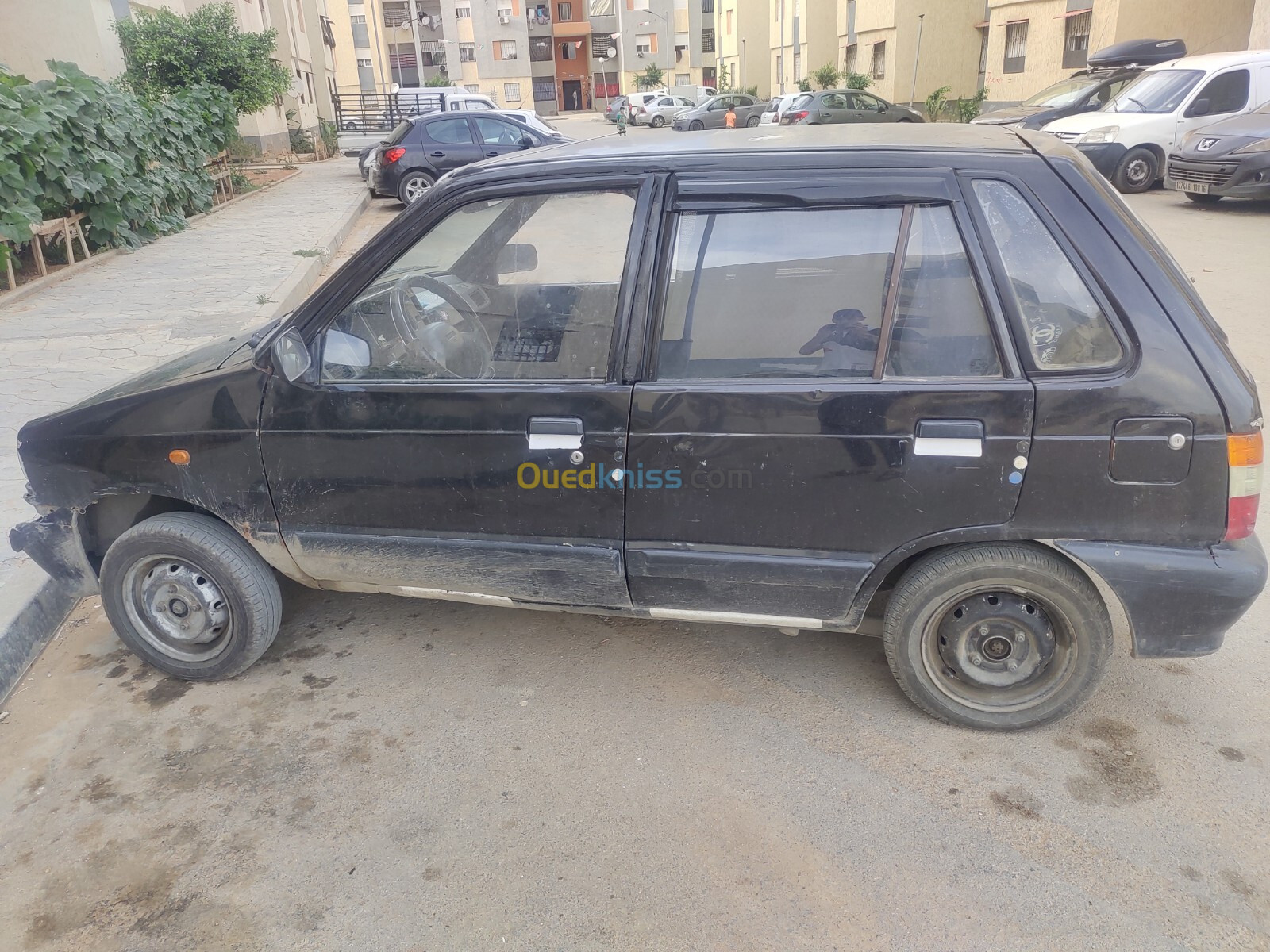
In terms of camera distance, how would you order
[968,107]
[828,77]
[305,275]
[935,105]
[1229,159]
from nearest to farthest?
[305,275] < [1229,159] < [968,107] < [935,105] < [828,77]

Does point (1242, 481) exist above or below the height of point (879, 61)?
below

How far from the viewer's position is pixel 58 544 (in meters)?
3.48

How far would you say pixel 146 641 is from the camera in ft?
11.3

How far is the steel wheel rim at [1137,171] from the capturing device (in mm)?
14570

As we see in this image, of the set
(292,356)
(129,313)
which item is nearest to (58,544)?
→ (292,356)

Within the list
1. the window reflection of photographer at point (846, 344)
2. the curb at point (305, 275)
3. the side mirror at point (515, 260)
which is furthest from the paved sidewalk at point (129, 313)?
the window reflection of photographer at point (846, 344)

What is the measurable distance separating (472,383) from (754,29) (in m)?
54.1

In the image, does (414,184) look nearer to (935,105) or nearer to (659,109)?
(935,105)

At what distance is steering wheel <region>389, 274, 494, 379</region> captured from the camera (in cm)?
306

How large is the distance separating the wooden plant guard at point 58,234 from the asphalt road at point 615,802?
8.48 metres

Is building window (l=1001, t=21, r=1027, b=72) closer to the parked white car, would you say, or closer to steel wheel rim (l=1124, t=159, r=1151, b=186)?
the parked white car

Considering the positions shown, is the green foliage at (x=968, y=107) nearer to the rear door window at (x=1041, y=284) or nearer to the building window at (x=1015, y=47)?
the building window at (x=1015, y=47)

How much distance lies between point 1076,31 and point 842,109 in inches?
257

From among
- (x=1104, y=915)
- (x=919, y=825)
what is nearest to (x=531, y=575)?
(x=919, y=825)
